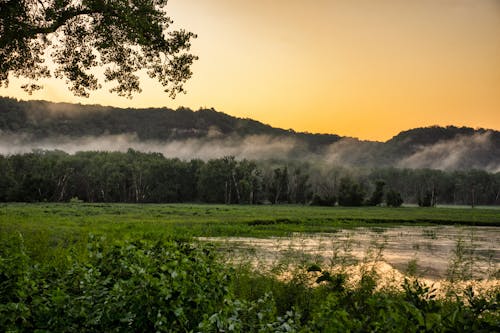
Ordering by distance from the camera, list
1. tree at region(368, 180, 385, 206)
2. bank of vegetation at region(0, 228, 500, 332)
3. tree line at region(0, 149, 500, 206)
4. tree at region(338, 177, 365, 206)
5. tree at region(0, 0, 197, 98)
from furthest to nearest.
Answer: tree line at region(0, 149, 500, 206) → tree at region(368, 180, 385, 206) → tree at region(338, 177, 365, 206) → tree at region(0, 0, 197, 98) → bank of vegetation at region(0, 228, 500, 332)

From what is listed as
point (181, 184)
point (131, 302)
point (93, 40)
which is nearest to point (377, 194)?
point (181, 184)

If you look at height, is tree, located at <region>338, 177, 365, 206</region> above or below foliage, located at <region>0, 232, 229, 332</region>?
below

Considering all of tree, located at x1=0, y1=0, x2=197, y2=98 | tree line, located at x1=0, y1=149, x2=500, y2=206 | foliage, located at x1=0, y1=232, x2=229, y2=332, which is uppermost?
tree, located at x1=0, y1=0, x2=197, y2=98

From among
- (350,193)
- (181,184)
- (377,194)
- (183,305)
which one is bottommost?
(181,184)

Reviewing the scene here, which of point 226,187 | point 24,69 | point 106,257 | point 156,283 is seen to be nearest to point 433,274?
point 106,257

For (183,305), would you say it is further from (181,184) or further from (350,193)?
(181,184)

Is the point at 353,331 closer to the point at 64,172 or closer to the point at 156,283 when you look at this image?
the point at 156,283

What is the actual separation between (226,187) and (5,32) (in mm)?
138567

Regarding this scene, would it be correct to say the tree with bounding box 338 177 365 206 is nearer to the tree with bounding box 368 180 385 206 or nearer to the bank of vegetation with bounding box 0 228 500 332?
the tree with bounding box 368 180 385 206

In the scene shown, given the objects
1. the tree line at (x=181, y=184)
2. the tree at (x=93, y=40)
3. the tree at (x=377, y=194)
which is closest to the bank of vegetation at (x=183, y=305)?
the tree at (x=93, y=40)

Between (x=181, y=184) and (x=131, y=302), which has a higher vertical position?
(x=131, y=302)

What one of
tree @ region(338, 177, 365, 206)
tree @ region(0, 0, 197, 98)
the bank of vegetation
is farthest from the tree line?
the bank of vegetation

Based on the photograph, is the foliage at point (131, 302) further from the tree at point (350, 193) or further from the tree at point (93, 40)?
the tree at point (350, 193)

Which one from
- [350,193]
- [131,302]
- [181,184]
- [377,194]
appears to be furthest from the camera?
[181,184]
